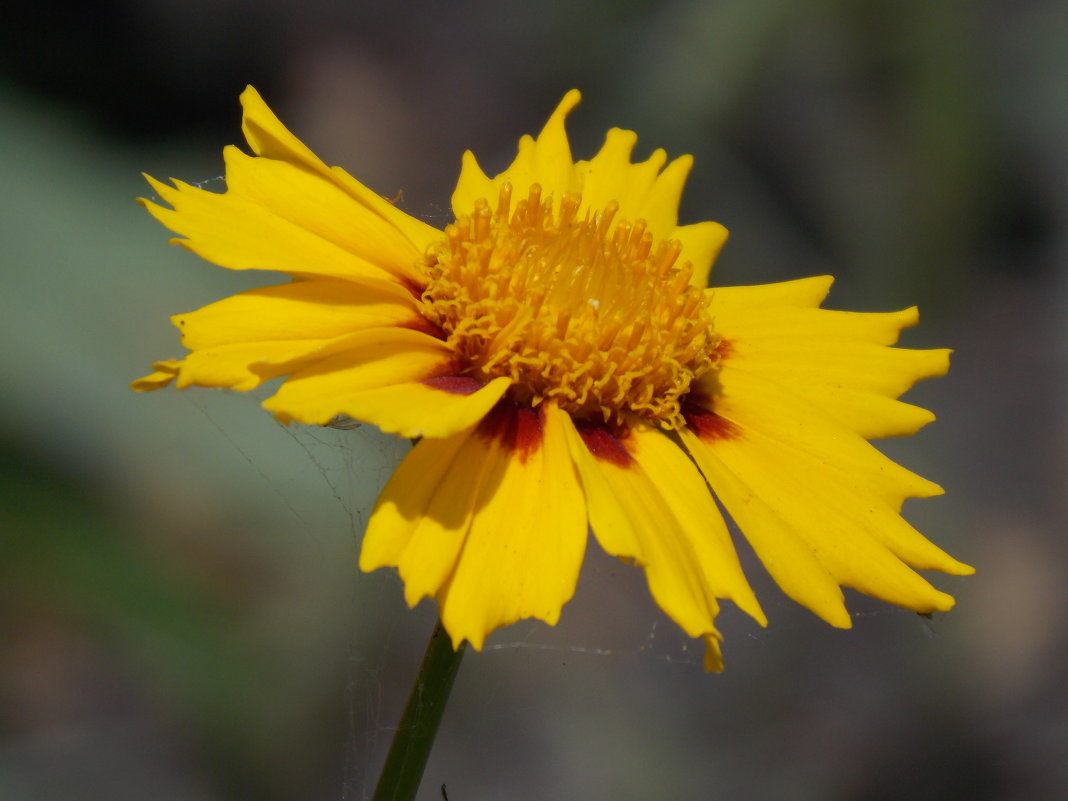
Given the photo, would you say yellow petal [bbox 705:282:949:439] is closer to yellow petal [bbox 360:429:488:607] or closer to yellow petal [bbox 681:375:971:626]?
yellow petal [bbox 681:375:971:626]

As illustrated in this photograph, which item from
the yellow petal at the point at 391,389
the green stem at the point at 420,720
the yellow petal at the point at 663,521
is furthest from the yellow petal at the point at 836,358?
the green stem at the point at 420,720

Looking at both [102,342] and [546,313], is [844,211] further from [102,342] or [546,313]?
[546,313]

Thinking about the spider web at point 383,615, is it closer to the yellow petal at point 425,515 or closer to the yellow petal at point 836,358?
the yellow petal at point 836,358

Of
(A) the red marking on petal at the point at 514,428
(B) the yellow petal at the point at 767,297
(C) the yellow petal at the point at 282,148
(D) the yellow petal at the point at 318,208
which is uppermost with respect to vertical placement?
(B) the yellow petal at the point at 767,297

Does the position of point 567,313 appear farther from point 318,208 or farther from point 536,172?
point 536,172

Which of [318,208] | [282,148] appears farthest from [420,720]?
[282,148]

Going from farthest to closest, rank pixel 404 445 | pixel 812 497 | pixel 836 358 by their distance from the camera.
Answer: pixel 404 445, pixel 836 358, pixel 812 497
